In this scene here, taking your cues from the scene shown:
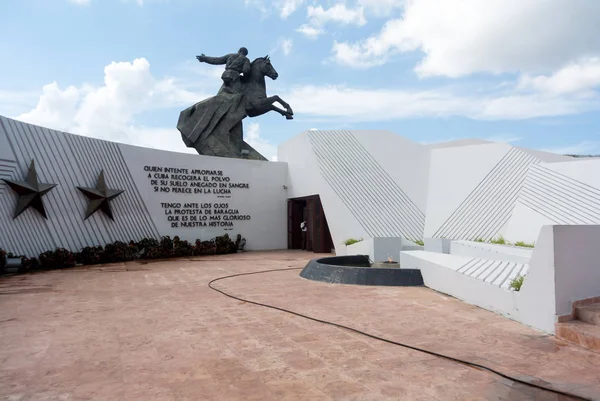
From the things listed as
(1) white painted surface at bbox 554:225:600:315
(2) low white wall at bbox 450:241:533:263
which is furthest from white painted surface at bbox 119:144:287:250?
(1) white painted surface at bbox 554:225:600:315

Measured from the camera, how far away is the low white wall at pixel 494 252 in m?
6.69

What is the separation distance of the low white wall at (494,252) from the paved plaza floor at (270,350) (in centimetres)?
156

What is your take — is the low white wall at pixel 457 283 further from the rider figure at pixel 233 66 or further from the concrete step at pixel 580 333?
the rider figure at pixel 233 66

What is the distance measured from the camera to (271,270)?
9.64 metres

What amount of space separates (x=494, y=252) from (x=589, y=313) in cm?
359

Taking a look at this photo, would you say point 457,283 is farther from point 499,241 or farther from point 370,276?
point 499,241

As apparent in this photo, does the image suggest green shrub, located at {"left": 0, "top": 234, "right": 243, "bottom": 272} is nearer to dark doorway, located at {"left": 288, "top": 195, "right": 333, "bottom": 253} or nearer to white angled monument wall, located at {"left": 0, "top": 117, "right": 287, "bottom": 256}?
white angled monument wall, located at {"left": 0, "top": 117, "right": 287, "bottom": 256}

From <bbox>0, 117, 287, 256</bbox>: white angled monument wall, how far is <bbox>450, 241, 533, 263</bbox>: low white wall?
857 cm

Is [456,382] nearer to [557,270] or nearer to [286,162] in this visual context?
[557,270]

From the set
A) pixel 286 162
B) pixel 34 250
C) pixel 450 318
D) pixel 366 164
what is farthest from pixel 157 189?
pixel 450 318

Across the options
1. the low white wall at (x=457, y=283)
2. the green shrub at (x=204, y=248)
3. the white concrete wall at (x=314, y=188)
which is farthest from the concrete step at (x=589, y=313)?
the green shrub at (x=204, y=248)

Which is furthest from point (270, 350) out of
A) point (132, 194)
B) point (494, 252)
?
point (132, 194)

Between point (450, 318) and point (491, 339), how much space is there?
84 centimetres

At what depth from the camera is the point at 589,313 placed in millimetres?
3891
